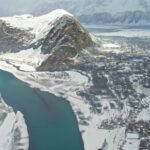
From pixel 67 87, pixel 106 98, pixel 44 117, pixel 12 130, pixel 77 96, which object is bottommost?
pixel 12 130

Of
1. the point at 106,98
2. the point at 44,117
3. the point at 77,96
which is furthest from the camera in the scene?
the point at 77,96

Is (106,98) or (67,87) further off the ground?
(67,87)

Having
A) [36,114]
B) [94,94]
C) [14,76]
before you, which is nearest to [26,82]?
[14,76]

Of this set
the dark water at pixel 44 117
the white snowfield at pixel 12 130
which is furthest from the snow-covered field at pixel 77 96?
the white snowfield at pixel 12 130

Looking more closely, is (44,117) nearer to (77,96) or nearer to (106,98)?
(77,96)

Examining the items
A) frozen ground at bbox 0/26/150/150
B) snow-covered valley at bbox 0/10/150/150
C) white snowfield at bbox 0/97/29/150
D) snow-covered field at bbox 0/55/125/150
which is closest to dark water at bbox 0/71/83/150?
white snowfield at bbox 0/97/29/150

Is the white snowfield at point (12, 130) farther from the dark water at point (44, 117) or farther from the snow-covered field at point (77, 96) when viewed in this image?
the snow-covered field at point (77, 96)

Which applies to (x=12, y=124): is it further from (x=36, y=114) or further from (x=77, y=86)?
(x=77, y=86)

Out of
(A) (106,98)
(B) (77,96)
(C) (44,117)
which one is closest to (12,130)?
(C) (44,117)
